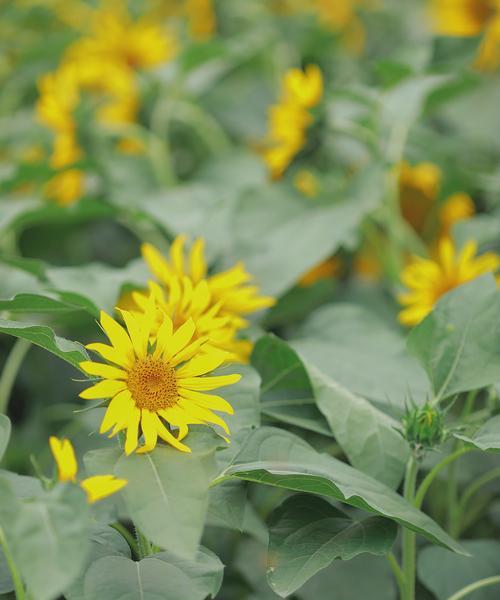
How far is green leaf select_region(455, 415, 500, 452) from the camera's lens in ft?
1.94

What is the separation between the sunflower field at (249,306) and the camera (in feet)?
1.86

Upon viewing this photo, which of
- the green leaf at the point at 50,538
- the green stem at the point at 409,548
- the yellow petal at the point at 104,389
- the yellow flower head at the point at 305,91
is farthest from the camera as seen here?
the yellow flower head at the point at 305,91

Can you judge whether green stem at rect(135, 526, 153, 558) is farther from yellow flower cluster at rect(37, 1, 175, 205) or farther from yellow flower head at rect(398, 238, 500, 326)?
yellow flower cluster at rect(37, 1, 175, 205)

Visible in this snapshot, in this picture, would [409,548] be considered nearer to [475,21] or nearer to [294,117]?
[294,117]

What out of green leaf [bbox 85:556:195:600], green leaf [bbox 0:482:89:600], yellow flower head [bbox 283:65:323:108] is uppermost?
yellow flower head [bbox 283:65:323:108]

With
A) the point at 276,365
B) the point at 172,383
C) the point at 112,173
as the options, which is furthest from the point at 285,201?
the point at 172,383

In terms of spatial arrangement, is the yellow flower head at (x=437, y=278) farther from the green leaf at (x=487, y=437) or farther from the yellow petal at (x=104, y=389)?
the yellow petal at (x=104, y=389)

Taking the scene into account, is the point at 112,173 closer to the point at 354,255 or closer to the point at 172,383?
the point at 354,255

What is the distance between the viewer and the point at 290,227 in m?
1.07

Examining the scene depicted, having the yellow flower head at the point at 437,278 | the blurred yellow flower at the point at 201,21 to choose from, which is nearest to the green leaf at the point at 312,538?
the yellow flower head at the point at 437,278

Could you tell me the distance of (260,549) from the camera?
2.66 feet

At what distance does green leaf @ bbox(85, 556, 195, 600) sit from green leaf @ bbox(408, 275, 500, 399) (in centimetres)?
26

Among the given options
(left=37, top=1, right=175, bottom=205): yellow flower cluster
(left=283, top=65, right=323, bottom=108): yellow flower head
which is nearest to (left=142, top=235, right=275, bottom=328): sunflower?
(left=283, top=65, right=323, bottom=108): yellow flower head

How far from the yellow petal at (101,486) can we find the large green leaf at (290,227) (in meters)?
0.45
